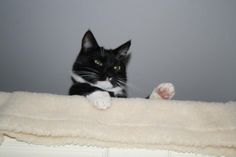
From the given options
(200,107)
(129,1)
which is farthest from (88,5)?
(200,107)

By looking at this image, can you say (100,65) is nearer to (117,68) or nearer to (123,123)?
(117,68)

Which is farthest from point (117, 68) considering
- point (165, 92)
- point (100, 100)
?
point (100, 100)

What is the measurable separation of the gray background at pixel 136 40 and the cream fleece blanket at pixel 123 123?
22.8 inches

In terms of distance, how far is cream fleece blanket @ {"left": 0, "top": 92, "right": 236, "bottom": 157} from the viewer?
870 millimetres

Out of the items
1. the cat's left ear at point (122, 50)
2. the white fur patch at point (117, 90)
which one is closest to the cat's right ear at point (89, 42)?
the cat's left ear at point (122, 50)

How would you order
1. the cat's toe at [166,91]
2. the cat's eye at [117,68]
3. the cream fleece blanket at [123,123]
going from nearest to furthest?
the cream fleece blanket at [123,123], the cat's toe at [166,91], the cat's eye at [117,68]

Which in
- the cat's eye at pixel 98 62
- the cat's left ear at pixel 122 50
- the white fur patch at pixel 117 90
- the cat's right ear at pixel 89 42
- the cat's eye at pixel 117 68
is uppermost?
the cat's right ear at pixel 89 42

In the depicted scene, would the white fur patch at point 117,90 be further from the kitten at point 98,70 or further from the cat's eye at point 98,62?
the cat's eye at point 98,62

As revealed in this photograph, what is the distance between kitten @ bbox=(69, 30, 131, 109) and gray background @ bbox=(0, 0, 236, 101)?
0.60 ft

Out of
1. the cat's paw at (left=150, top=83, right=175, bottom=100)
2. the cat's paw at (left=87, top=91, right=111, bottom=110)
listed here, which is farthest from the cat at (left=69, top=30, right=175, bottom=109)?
the cat's paw at (left=87, top=91, right=111, bottom=110)

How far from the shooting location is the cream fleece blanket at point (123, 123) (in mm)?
870

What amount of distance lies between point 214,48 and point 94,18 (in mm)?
648

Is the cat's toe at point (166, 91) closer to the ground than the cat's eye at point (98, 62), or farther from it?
closer to the ground

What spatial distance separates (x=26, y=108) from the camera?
3.06ft
